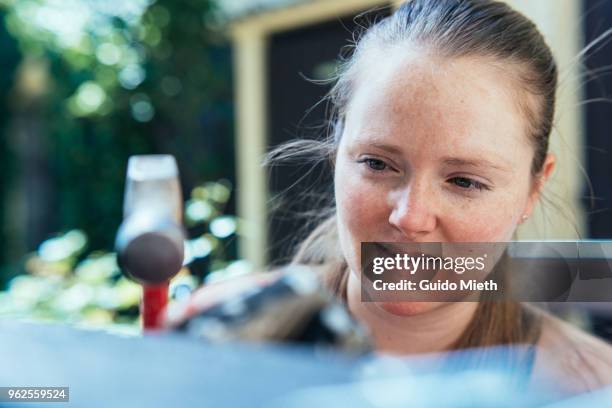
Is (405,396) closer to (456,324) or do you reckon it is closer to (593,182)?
(456,324)

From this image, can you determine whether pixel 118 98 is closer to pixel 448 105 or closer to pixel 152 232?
pixel 152 232

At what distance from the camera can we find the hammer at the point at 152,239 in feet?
3.06

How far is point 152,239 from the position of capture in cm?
92

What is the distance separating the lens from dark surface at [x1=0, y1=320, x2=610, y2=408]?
2.50ft

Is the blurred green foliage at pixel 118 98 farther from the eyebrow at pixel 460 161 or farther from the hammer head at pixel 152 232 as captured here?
the eyebrow at pixel 460 161

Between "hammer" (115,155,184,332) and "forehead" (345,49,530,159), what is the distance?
302mm

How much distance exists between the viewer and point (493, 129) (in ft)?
3.28

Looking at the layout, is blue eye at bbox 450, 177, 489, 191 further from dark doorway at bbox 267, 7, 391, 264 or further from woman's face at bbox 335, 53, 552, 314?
dark doorway at bbox 267, 7, 391, 264

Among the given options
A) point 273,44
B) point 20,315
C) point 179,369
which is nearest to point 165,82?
point 273,44

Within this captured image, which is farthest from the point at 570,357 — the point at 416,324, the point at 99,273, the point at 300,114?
the point at 99,273

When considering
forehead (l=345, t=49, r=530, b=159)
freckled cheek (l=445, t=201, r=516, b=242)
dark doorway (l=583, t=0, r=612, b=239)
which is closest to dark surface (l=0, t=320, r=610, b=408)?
freckled cheek (l=445, t=201, r=516, b=242)

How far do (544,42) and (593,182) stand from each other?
0.27 metres

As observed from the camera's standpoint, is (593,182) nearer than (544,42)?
No

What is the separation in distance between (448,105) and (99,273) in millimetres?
981
